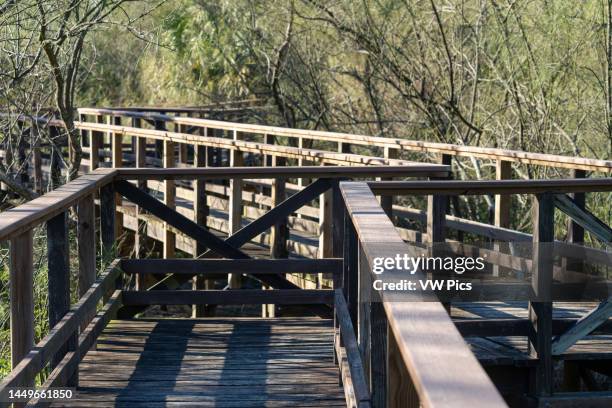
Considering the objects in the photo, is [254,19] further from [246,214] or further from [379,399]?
[379,399]

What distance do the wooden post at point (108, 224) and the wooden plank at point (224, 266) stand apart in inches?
6.3

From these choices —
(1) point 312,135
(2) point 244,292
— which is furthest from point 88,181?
(1) point 312,135

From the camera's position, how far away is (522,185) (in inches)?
198

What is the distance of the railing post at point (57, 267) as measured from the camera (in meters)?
4.26

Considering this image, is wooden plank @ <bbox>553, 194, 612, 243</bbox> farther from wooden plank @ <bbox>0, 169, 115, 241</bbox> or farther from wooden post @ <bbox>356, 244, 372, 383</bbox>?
wooden plank @ <bbox>0, 169, 115, 241</bbox>

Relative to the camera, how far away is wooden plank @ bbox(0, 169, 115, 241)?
3.52 metres

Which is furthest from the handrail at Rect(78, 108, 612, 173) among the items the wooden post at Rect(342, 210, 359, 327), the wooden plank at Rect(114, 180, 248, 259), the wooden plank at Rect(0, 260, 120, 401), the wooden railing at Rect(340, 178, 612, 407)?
the wooden plank at Rect(0, 260, 120, 401)

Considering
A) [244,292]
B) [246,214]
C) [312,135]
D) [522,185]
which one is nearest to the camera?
[522,185]

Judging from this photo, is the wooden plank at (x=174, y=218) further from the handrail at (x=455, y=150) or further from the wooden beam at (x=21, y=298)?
the handrail at (x=455, y=150)

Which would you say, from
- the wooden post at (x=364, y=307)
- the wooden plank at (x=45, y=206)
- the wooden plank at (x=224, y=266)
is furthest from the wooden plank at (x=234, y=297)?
the wooden post at (x=364, y=307)

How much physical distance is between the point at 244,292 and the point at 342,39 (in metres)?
8.66

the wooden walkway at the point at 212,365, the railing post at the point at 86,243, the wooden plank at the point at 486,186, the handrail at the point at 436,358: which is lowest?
the wooden walkway at the point at 212,365

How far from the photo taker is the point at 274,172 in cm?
590

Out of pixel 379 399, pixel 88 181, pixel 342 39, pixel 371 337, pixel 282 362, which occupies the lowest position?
pixel 282 362
